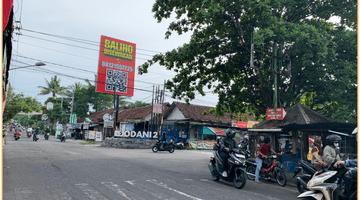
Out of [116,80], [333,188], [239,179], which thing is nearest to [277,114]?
[239,179]

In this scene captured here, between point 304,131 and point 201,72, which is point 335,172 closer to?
point 304,131

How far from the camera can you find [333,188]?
4.80 metres

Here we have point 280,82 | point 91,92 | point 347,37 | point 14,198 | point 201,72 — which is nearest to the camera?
point 14,198

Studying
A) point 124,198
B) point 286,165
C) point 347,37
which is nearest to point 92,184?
A: point 124,198

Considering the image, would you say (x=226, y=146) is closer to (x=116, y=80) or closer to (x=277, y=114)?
(x=277, y=114)

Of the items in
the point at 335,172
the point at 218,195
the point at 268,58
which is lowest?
the point at 218,195

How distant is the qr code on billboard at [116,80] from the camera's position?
1244 inches

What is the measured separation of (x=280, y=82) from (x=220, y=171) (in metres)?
7.21

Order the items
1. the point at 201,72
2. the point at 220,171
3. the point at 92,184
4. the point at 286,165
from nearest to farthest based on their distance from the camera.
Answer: the point at 92,184 < the point at 220,171 < the point at 286,165 < the point at 201,72

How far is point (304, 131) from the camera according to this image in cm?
1188

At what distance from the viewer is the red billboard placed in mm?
31516

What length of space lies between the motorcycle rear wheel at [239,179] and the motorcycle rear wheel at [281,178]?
216 cm

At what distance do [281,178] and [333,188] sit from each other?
4376mm

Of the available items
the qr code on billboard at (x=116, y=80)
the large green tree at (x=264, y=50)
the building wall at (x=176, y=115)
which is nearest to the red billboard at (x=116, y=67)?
the qr code on billboard at (x=116, y=80)
